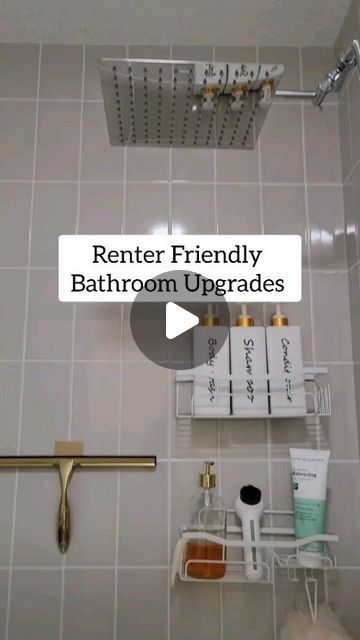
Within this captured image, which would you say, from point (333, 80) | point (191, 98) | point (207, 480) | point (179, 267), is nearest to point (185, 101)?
point (191, 98)

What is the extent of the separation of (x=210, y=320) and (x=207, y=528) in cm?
44

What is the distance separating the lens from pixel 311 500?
3.78 ft

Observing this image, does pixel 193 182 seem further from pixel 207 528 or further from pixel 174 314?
pixel 207 528

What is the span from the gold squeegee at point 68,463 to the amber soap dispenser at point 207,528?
0.12 m

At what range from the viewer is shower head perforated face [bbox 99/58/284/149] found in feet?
3.17

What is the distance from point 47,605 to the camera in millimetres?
1173

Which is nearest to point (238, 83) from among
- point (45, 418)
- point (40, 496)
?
point (45, 418)

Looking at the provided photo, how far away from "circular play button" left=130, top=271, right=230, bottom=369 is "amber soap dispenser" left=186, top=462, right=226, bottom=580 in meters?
0.26

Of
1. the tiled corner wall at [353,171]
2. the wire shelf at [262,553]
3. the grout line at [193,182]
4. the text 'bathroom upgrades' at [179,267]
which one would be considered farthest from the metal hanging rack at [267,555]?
the grout line at [193,182]

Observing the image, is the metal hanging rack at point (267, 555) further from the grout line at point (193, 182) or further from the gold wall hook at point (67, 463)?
the grout line at point (193, 182)

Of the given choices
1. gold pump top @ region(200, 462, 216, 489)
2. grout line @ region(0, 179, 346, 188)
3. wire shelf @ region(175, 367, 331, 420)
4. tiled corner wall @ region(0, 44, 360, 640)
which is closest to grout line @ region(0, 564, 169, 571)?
tiled corner wall @ region(0, 44, 360, 640)

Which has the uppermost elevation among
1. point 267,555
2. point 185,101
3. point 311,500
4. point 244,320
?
point 185,101

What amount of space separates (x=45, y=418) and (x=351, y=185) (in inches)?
34.4

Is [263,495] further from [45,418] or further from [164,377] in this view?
[45,418]
